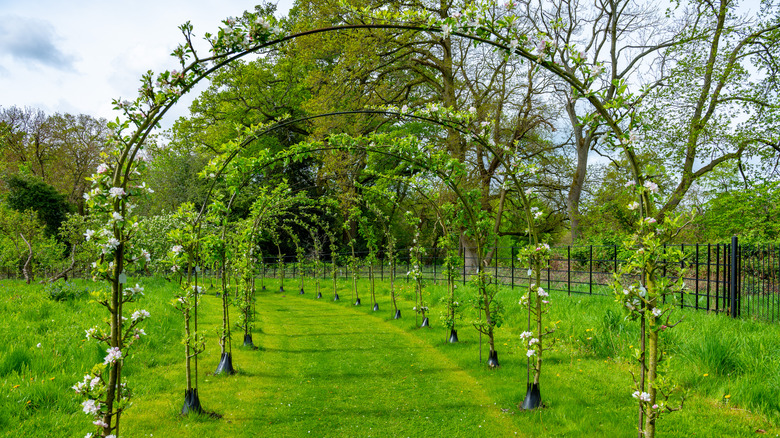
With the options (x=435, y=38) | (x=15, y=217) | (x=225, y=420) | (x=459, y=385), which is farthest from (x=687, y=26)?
(x=15, y=217)

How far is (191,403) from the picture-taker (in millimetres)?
4113

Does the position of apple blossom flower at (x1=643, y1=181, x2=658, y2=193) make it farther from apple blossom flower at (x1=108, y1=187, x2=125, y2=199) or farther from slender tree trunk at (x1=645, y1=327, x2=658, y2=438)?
apple blossom flower at (x1=108, y1=187, x2=125, y2=199)

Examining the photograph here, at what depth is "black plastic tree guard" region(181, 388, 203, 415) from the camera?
13.4 feet

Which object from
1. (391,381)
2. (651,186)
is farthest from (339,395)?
(651,186)

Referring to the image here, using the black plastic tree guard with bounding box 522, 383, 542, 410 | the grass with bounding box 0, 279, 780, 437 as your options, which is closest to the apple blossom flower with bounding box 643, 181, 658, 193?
the grass with bounding box 0, 279, 780, 437

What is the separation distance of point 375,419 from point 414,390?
2.94 feet

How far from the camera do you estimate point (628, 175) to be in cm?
1634

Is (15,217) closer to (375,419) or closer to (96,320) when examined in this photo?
(96,320)

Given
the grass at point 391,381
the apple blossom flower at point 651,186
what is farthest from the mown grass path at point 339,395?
the apple blossom flower at point 651,186

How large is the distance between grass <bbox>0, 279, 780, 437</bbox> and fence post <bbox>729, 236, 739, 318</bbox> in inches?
37.3

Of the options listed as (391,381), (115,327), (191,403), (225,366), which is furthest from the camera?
Result: (225,366)

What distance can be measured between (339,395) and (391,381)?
0.76 metres

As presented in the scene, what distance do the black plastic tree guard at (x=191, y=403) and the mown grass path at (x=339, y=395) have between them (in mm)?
105

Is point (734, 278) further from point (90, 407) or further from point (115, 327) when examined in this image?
point (90, 407)
